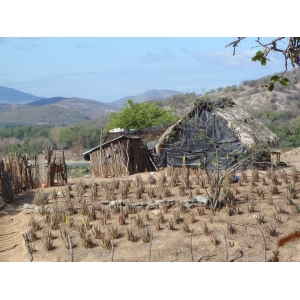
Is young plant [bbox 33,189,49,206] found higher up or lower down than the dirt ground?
higher up

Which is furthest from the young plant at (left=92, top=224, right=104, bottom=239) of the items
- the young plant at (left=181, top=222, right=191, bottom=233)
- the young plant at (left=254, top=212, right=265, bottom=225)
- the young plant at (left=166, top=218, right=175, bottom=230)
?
the young plant at (left=254, top=212, right=265, bottom=225)

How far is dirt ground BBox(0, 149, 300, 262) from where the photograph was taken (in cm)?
594

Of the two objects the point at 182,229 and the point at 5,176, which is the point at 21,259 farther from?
the point at 5,176

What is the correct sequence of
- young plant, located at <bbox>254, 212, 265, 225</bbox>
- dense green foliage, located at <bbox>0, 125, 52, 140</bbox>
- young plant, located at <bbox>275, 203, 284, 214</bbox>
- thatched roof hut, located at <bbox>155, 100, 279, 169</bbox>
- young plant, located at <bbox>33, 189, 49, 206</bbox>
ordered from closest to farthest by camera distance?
young plant, located at <bbox>254, 212, 265, 225</bbox>, young plant, located at <bbox>275, 203, 284, 214</bbox>, young plant, located at <bbox>33, 189, 49, 206</bbox>, thatched roof hut, located at <bbox>155, 100, 279, 169</bbox>, dense green foliage, located at <bbox>0, 125, 52, 140</bbox>

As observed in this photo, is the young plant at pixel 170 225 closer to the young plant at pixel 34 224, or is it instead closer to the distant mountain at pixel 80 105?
the young plant at pixel 34 224

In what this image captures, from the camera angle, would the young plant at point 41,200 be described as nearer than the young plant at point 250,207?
No

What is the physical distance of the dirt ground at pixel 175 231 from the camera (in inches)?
234

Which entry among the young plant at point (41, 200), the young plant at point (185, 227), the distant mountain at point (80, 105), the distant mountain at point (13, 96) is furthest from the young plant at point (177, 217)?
the distant mountain at point (13, 96)

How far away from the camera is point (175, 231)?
21.4 ft

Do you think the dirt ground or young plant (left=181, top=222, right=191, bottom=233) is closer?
the dirt ground

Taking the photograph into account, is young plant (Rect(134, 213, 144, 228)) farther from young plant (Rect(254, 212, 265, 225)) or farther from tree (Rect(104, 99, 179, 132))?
tree (Rect(104, 99, 179, 132))

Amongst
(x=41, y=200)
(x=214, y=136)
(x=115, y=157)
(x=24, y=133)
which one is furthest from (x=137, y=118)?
(x=24, y=133)

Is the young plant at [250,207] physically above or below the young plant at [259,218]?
above
